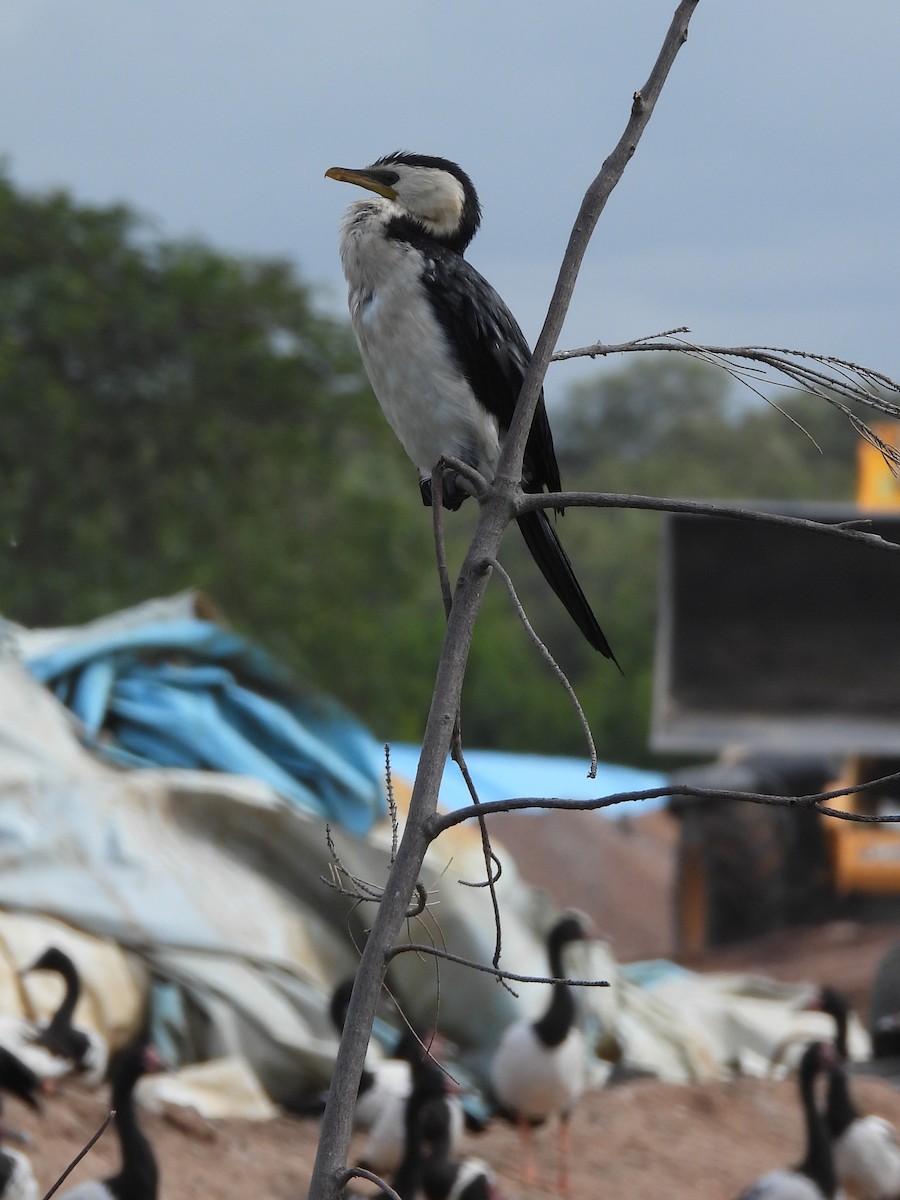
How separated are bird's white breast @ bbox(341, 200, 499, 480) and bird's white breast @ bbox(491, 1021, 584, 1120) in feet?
10.3

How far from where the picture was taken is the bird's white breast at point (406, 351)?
2.32 m

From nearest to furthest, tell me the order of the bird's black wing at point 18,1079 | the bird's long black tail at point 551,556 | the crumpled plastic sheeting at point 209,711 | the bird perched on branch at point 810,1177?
1. the bird's long black tail at point 551,556
2. the bird's black wing at point 18,1079
3. the bird perched on branch at point 810,1177
4. the crumpled plastic sheeting at point 209,711

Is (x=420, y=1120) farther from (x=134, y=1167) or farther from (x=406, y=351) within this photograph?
(x=406, y=351)

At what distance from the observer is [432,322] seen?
237 centimetres

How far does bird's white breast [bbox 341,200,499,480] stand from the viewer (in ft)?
7.60

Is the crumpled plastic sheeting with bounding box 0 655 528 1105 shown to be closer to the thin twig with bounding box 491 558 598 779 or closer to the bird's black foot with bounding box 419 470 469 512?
the bird's black foot with bounding box 419 470 469 512

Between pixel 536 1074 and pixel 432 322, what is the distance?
133 inches

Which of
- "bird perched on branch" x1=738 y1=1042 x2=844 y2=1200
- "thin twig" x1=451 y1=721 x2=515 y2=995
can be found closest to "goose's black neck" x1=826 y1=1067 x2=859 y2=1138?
"bird perched on branch" x1=738 y1=1042 x2=844 y2=1200

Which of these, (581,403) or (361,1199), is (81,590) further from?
(581,403)

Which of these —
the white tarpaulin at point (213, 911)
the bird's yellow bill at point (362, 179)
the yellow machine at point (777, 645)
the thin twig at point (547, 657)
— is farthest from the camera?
the yellow machine at point (777, 645)

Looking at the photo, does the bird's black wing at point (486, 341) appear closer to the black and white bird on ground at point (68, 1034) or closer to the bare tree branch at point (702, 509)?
the bare tree branch at point (702, 509)

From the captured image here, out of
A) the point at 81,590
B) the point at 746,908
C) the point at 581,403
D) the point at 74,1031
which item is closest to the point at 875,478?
the point at 746,908

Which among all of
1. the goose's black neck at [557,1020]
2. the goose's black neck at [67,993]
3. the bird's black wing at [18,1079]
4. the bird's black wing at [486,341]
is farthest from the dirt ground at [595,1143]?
the bird's black wing at [486,341]

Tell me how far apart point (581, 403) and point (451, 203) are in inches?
1955
